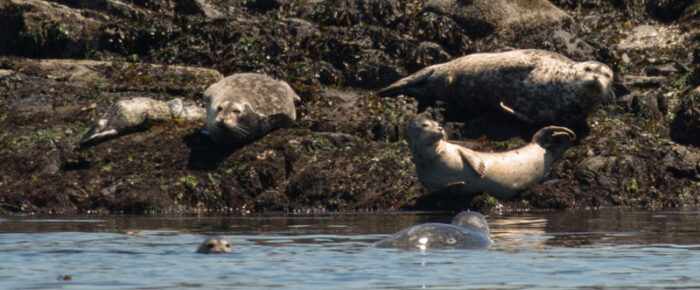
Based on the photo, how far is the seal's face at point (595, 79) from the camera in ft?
41.9

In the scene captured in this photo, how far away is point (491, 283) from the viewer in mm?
5379

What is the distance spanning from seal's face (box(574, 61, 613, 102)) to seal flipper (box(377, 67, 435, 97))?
2.20 metres

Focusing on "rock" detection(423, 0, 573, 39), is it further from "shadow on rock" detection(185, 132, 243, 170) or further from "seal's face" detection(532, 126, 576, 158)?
"shadow on rock" detection(185, 132, 243, 170)

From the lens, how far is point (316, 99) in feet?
46.4

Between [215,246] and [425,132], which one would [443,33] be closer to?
[425,132]

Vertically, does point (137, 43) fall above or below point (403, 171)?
above

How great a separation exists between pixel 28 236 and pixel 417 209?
14.9 ft

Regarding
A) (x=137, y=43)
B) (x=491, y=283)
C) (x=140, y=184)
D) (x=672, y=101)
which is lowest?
(x=491, y=283)

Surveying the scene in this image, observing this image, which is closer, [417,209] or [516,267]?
[516,267]

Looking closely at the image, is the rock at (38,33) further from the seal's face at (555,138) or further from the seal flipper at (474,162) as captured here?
the seal's face at (555,138)

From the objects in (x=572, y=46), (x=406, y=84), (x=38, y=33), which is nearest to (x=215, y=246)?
(x=406, y=84)

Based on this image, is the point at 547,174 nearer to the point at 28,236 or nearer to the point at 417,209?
the point at 417,209

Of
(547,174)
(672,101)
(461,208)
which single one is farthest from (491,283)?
(672,101)

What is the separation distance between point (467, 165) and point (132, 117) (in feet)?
14.2
